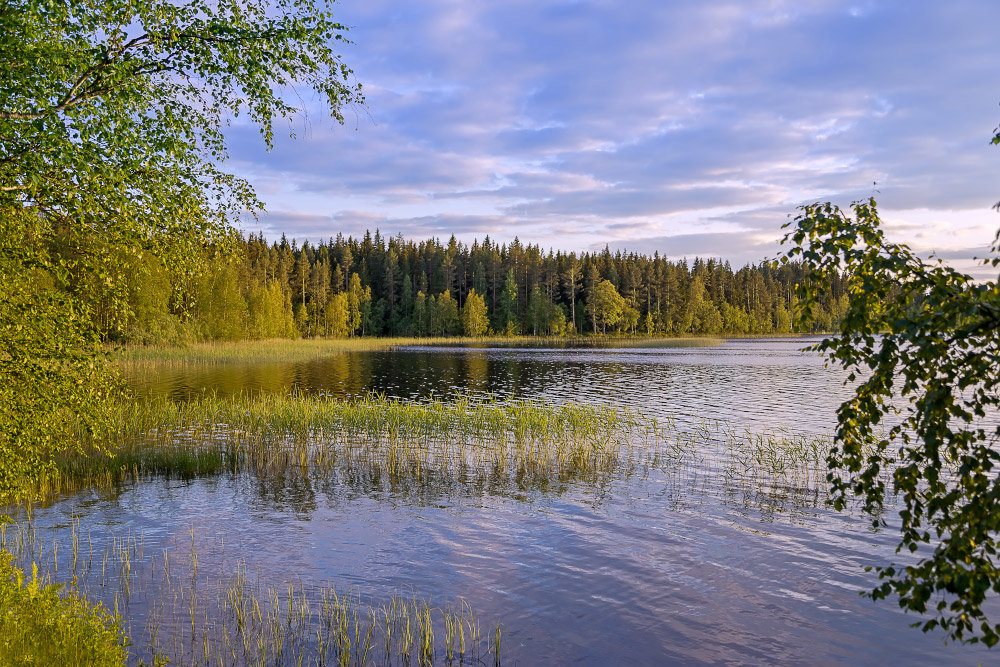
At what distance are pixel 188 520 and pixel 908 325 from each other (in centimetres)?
1521

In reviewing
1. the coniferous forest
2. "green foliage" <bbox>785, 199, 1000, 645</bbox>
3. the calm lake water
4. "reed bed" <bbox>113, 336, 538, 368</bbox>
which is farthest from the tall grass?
"green foliage" <bbox>785, 199, 1000, 645</bbox>

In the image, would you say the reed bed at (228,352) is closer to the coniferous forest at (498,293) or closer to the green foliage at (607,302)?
the coniferous forest at (498,293)

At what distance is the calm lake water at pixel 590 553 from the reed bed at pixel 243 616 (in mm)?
276

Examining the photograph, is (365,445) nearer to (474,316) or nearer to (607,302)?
(474,316)

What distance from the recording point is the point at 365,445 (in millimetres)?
22047

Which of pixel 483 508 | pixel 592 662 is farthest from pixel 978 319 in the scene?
pixel 483 508

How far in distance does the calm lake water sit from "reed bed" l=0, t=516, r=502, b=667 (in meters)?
0.28

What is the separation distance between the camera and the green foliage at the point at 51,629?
7598 mm

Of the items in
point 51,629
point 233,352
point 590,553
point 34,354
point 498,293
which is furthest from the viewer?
point 498,293

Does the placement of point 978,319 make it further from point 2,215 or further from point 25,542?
point 25,542

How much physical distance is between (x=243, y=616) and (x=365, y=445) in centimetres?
1211

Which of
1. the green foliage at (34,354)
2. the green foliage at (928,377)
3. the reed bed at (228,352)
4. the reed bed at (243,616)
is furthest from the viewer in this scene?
the reed bed at (228,352)

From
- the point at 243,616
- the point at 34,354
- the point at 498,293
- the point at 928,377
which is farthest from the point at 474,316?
the point at 928,377

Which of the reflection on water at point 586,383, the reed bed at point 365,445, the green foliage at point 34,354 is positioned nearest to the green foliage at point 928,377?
the green foliage at point 34,354
